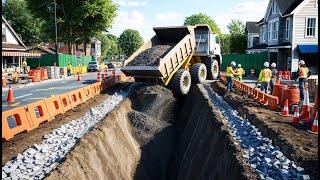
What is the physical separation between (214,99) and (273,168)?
28.9 ft

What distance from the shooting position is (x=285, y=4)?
33.2 metres

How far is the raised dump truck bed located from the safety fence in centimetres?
235

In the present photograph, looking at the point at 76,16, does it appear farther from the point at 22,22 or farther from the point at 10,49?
the point at 22,22

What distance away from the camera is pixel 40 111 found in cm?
1165

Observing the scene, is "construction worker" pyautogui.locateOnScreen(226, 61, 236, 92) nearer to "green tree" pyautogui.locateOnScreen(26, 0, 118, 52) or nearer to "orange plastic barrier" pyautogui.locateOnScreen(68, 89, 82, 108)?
"orange plastic barrier" pyautogui.locateOnScreen(68, 89, 82, 108)

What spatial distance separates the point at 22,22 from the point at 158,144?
67.9 m

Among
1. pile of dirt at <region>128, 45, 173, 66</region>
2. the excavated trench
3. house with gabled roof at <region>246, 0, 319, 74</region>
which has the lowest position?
the excavated trench

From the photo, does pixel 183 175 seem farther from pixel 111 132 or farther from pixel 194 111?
pixel 194 111

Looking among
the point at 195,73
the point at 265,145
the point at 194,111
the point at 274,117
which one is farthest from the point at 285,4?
the point at 265,145

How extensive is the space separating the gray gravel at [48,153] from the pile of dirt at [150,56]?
164 inches

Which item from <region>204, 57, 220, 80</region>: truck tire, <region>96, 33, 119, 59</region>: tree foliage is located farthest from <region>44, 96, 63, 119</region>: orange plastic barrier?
<region>96, 33, 119, 59</region>: tree foliage

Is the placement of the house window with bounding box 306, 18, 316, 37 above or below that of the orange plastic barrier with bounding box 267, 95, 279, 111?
above

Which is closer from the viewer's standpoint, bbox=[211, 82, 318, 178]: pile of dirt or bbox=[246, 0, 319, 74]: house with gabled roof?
bbox=[211, 82, 318, 178]: pile of dirt

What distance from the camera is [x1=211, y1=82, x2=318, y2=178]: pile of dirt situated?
7305 mm
